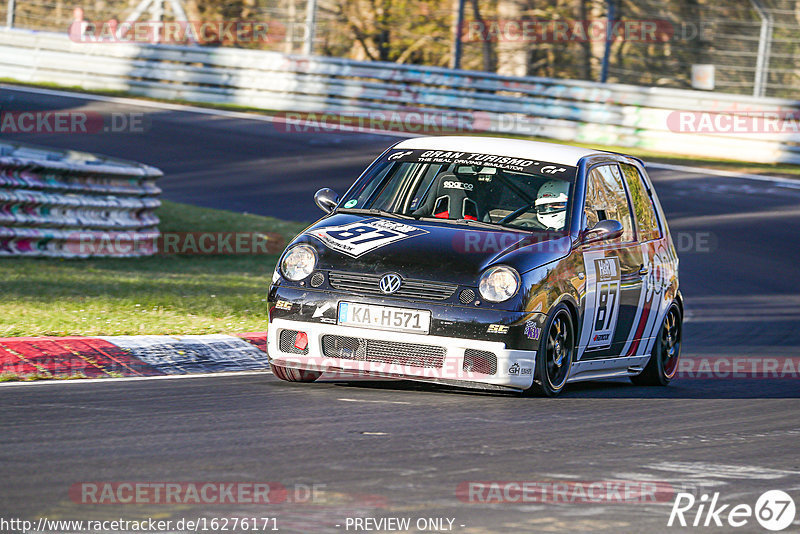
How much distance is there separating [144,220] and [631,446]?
9348 mm

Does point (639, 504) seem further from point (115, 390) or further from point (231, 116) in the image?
point (231, 116)

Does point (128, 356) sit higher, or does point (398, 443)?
point (398, 443)

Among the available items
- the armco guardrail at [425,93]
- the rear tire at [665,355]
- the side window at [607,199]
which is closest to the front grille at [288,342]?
the side window at [607,199]

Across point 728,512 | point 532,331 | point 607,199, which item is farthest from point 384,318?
point 728,512

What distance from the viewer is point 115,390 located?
733cm

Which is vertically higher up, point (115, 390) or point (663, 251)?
point (663, 251)

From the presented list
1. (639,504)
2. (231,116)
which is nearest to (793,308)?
(639,504)

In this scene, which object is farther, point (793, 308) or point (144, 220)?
point (144, 220)

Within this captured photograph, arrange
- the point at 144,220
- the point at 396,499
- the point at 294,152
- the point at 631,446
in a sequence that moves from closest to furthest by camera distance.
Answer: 1. the point at 396,499
2. the point at 631,446
3. the point at 144,220
4. the point at 294,152

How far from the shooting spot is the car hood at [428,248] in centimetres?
750

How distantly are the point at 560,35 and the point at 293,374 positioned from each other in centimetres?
2256

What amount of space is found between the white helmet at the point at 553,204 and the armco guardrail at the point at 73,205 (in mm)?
6482

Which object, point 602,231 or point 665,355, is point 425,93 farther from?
point 602,231

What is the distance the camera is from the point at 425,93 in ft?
85.1
